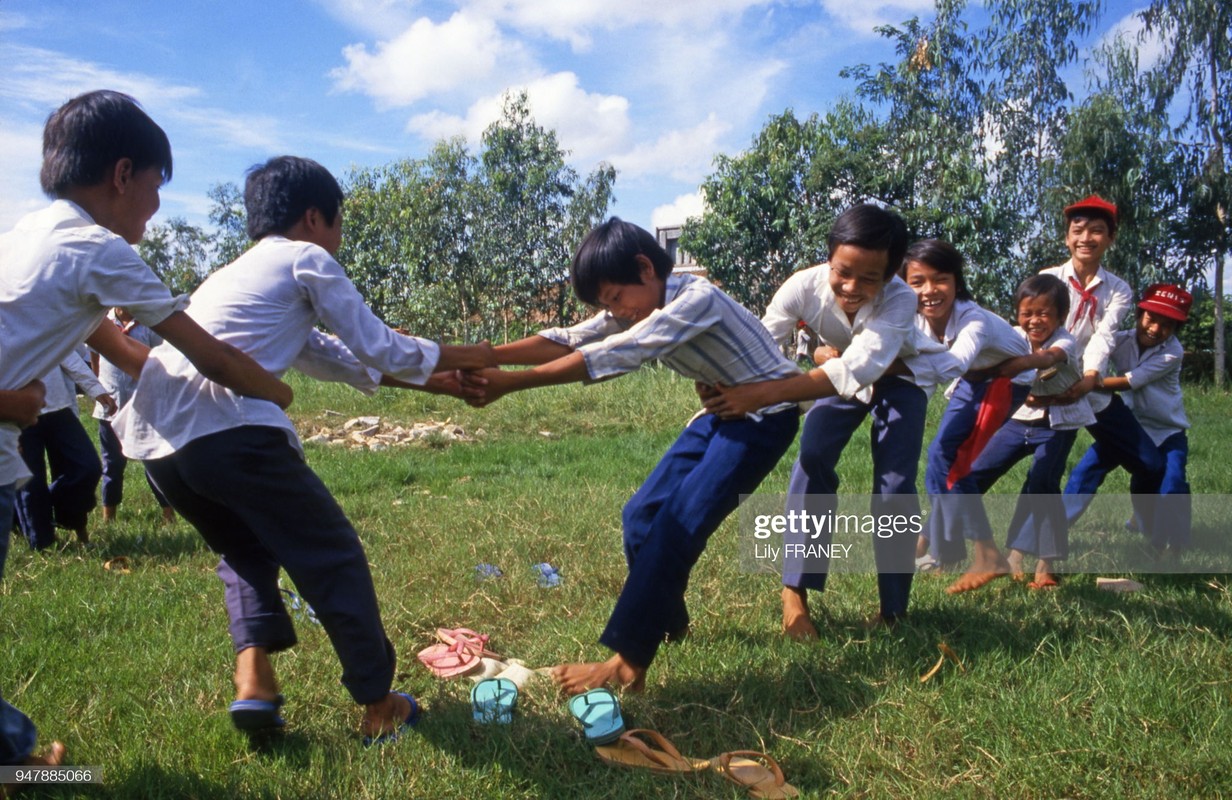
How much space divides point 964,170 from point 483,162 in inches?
430

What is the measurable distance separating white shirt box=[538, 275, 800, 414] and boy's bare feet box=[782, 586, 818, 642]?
997 mm

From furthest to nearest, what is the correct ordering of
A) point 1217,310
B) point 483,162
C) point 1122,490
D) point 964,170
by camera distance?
point 483,162
point 1217,310
point 964,170
point 1122,490

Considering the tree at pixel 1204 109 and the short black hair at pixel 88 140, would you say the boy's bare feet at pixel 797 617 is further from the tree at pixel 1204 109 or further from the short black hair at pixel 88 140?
the tree at pixel 1204 109

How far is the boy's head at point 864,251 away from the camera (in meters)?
3.65

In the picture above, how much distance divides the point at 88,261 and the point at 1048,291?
14.2ft

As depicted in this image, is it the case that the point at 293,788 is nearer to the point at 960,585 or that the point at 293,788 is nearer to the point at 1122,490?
the point at 960,585

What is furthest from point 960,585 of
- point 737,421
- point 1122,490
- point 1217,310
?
point 1217,310

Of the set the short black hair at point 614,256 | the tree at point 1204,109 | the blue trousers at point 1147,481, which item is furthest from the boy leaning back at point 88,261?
the tree at point 1204,109

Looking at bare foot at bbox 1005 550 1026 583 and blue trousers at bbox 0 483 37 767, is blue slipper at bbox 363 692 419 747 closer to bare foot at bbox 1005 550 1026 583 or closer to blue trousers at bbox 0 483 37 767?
blue trousers at bbox 0 483 37 767

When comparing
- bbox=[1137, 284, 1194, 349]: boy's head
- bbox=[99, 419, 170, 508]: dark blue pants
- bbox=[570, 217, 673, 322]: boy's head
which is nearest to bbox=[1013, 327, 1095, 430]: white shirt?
bbox=[1137, 284, 1194, 349]: boy's head

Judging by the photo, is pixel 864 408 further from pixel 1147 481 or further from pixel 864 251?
pixel 1147 481

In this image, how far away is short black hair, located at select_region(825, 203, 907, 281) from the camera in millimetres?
3648

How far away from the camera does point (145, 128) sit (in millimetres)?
2518

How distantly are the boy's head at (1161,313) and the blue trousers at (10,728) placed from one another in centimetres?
537
